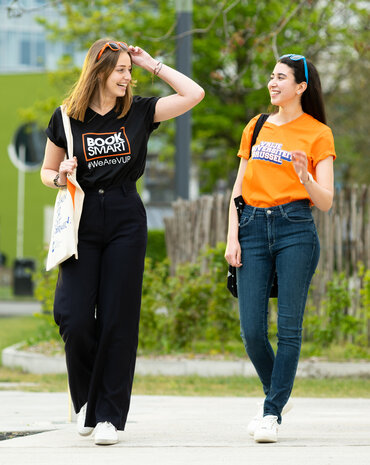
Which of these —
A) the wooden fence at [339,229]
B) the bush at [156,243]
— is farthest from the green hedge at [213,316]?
the bush at [156,243]

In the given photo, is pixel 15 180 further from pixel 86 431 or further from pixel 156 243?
pixel 86 431

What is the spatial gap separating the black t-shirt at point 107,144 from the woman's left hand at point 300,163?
0.79 metres

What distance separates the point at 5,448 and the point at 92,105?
5.84ft

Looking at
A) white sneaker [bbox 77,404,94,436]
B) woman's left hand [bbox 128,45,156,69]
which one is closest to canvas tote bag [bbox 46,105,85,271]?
woman's left hand [bbox 128,45,156,69]

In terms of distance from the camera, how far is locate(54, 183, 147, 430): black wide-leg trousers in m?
4.72

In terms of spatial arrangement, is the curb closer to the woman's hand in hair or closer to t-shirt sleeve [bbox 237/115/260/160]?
t-shirt sleeve [bbox 237/115/260/160]

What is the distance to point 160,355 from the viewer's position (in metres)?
9.30

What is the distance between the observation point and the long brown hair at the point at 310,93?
496cm

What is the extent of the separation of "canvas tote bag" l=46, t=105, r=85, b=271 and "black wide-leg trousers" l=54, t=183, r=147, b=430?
0.21 ft

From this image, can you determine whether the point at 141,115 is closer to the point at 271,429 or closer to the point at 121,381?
the point at 121,381

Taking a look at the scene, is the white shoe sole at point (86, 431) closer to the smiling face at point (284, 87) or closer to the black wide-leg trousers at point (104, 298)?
the black wide-leg trousers at point (104, 298)

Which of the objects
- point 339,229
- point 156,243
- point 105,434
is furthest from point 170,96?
point 156,243

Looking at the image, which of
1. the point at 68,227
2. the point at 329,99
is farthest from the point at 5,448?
the point at 329,99

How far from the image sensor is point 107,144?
4.72m
